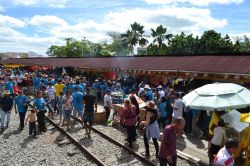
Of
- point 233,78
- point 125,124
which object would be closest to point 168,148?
point 125,124

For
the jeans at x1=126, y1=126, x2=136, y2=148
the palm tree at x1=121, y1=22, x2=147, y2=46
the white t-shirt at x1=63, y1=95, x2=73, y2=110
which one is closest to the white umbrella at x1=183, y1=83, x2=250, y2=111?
the jeans at x1=126, y1=126, x2=136, y2=148

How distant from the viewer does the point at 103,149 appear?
10.2 m

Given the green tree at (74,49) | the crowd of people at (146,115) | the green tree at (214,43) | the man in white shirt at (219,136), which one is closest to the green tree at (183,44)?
the green tree at (214,43)

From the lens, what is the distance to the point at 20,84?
2239cm

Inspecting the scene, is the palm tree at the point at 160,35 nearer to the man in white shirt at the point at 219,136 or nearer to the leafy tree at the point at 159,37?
the leafy tree at the point at 159,37

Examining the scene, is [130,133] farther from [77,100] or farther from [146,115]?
[77,100]

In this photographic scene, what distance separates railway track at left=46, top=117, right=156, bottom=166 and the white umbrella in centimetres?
205

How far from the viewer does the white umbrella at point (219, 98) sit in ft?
25.5

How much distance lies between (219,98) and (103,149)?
4277 mm

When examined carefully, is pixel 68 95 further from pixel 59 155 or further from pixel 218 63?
pixel 218 63

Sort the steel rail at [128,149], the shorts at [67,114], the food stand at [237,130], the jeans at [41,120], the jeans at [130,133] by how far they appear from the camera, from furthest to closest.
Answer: the shorts at [67,114]
the jeans at [41,120]
the jeans at [130,133]
the steel rail at [128,149]
the food stand at [237,130]

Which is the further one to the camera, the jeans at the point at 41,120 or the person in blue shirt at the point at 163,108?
the jeans at the point at 41,120

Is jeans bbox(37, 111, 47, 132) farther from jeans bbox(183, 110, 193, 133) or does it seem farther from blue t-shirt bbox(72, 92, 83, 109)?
jeans bbox(183, 110, 193, 133)

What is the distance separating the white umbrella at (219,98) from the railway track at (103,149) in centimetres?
205
